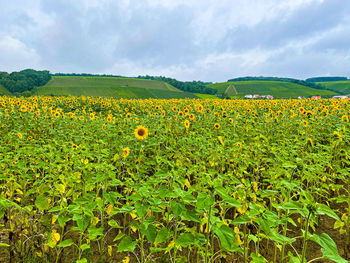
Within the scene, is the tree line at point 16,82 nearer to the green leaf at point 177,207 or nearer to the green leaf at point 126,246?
the green leaf at point 126,246

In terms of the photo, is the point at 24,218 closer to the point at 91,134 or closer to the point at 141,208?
Answer: the point at 141,208

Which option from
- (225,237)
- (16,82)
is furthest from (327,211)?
(16,82)

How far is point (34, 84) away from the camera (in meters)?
51.3

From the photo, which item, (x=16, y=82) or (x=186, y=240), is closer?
(x=186, y=240)

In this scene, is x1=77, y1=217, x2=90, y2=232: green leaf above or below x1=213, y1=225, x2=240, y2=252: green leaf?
below

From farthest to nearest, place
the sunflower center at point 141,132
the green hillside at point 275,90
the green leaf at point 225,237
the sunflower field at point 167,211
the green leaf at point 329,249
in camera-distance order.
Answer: the green hillside at point 275,90 → the sunflower center at point 141,132 → the sunflower field at point 167,211 → the green leaf at point 225,237 → the green leaf at point 329,249

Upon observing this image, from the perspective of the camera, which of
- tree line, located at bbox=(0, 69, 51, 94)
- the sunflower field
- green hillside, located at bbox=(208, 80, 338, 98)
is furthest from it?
green hillside, located at bbox=(208, 80, 338, 98)

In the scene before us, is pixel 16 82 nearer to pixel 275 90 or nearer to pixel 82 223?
pixel 82 223

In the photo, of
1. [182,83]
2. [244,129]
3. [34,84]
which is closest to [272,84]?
[182,83]

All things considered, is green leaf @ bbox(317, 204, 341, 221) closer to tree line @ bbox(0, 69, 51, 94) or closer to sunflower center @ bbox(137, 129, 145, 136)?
sunflower center @ bbox(137, 129, 145, 136)

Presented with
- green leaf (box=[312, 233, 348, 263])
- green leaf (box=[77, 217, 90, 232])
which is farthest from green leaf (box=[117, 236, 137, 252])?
green leaf (box=[312, 233, 348, 263])

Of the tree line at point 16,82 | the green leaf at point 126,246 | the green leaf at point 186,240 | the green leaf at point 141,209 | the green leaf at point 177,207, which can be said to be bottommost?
the green leaf at point 126,246

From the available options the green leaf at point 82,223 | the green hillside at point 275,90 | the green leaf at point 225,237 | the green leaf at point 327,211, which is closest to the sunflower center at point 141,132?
the green leaf at point 82,223

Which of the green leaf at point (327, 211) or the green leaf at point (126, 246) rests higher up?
the green leaf at point (327, 211)
